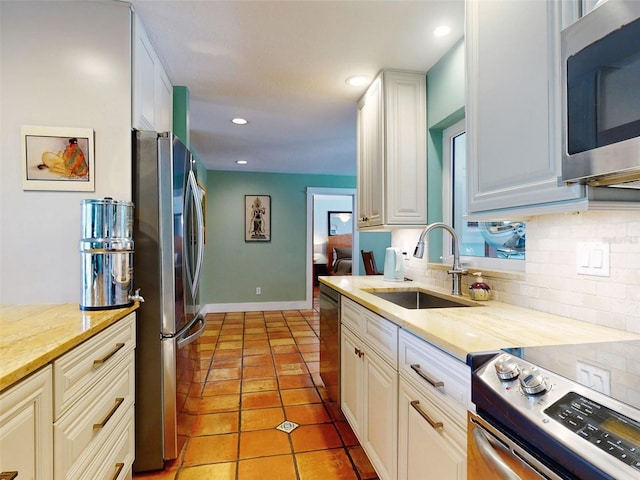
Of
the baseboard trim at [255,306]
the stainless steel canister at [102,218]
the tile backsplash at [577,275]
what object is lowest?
the baseboard trim at [255,306]

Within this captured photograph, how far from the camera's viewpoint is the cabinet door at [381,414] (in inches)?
55.8

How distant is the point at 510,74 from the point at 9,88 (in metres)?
2.17

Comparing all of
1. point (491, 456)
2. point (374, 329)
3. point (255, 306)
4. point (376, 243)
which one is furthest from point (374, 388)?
point (376, 243)

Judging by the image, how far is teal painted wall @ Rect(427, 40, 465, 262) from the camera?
2045 mm

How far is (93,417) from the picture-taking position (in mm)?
1235

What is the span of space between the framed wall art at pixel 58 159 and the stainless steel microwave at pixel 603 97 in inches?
77.5

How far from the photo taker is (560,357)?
2.82 ft

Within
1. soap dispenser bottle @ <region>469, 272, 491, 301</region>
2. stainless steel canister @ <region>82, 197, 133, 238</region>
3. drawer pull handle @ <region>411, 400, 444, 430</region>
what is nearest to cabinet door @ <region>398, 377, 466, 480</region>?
drawer pull handle @ <region>411, 400, 444, 430</region>

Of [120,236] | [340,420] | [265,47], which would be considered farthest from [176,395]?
[265,47]

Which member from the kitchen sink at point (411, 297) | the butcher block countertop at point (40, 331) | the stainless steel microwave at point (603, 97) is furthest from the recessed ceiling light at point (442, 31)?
the butcher block countertop at point (40, 331)

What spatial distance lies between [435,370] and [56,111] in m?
2.03

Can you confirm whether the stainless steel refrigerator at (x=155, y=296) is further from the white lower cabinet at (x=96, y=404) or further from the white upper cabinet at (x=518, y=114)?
the white upper cabinet at (x=518, y=114)

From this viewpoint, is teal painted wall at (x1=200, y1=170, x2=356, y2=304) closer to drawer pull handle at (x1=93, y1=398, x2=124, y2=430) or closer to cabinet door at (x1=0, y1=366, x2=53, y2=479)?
drawer pull handle at (x1=93, y1=398, x2=124, y2=430)

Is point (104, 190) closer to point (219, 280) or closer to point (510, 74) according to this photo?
point (510, 74)
